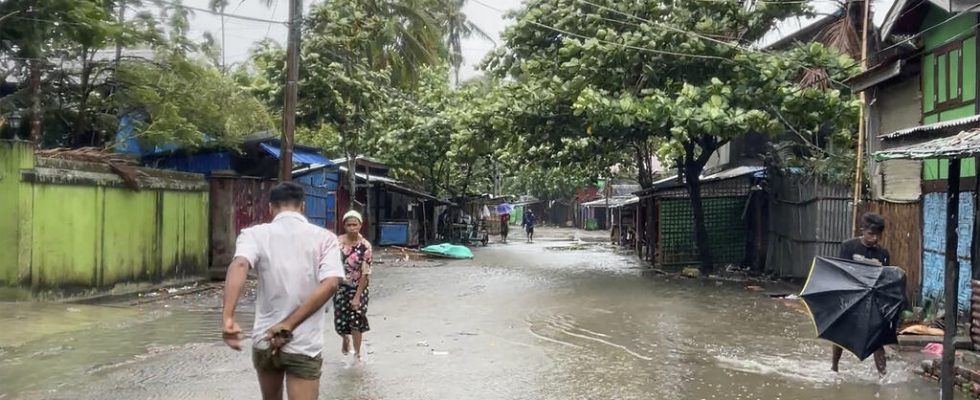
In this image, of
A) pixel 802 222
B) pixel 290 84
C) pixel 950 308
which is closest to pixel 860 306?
pixel 950 308

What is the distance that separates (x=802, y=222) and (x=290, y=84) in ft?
34.9

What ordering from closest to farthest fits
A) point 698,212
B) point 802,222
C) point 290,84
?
1. point 290,84
2. point 802,222
3. point 698,212

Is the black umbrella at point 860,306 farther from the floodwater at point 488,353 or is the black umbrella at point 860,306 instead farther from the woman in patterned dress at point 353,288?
the woman in patterned dress at point 353,288

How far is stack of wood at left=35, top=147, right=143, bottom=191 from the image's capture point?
1188 cm

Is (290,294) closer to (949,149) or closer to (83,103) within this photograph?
(949,149)

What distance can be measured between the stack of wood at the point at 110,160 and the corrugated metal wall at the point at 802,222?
41.5ft

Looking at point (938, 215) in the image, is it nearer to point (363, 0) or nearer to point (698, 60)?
point (698, 60)

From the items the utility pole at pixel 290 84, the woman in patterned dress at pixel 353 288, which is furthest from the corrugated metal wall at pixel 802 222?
the woman in patterned dress at pixel 353 288

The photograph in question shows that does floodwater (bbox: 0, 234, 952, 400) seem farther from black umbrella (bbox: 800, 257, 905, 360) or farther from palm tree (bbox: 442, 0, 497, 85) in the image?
palm tree (bbox: 442, 0, 497, 85)

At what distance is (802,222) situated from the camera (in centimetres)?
1686

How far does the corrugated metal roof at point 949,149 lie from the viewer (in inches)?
234

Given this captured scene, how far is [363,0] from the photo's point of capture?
19.1m

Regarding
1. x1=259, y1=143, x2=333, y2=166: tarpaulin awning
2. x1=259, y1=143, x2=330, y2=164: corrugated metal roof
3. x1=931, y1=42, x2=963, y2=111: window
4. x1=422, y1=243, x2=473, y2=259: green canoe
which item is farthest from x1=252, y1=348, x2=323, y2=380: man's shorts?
x1=422, y1=243, x2=473, y2=259: green canoe

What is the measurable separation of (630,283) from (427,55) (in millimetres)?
11837
